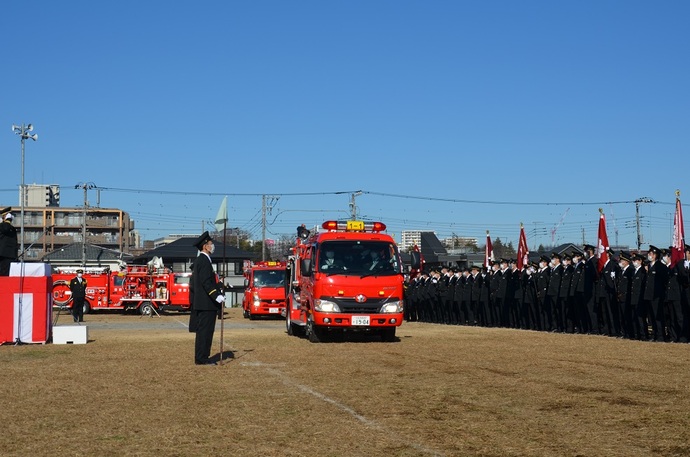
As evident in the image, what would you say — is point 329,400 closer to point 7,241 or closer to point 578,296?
Answer: point 7,241

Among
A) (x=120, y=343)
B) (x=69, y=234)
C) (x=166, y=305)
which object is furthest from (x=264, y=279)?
(x=69, y=234)

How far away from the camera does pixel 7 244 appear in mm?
21297

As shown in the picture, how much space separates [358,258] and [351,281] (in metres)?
0.73

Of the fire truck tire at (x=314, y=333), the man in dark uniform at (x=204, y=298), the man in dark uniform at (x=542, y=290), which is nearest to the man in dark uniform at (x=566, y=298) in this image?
the man in dark uniform at (x=542, y=290)

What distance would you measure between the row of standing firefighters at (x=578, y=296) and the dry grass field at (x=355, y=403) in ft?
9.72

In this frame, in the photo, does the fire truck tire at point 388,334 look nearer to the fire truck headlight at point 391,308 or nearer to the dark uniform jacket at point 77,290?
the fire truck headlight at point 391,308

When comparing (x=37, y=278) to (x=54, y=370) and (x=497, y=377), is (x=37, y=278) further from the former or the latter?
(x=497, y=377)

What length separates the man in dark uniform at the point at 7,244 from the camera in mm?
21219

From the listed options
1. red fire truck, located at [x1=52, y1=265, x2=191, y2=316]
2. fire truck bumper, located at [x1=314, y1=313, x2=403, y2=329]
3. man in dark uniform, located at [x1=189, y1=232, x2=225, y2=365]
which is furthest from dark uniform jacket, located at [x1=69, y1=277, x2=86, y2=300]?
man in dark uniform, located at [x1=189, y1=232, x2=225, y2=365]

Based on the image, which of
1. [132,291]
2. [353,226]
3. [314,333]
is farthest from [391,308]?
[132,291]

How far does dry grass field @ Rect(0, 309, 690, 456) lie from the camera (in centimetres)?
748

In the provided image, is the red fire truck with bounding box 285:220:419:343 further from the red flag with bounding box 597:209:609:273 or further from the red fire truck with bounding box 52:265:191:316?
the red fire truck with bounding box 52:265:191:316

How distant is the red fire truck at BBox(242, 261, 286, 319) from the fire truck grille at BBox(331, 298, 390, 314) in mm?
19365

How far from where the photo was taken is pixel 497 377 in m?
12.3
